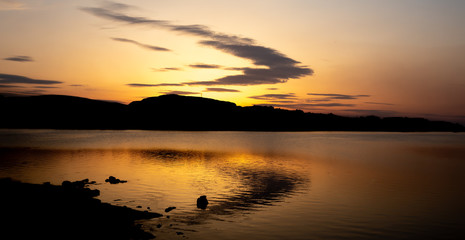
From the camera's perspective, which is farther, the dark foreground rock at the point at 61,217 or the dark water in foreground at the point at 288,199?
the dark water in foreground at the point at 288,199

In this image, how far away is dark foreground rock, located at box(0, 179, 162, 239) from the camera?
1944cm

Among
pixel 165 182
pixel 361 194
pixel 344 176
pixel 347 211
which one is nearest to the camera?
pixel 347 211

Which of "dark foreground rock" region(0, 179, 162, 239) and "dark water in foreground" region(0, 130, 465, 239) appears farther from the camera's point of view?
"dark water in foreground" region(0, 130, 465, 239)

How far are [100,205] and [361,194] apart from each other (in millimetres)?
26696

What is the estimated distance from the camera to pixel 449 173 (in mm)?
58031

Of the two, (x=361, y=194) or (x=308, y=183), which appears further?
(x=308, y=183)

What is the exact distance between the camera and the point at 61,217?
21.3m

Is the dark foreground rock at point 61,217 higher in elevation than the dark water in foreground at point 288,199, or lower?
higher

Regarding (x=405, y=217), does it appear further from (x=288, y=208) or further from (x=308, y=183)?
(x=308, y=183)

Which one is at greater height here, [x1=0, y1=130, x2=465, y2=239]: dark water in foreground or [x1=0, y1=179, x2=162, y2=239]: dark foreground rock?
[x1=0, y1=179, x2=162, y2=239]: dark foreground rock

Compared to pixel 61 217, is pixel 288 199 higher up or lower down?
lower down

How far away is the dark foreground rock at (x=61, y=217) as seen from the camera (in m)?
19.4

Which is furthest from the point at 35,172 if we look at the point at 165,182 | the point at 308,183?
the point at 308,183

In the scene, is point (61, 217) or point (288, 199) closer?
point (61, 217)
